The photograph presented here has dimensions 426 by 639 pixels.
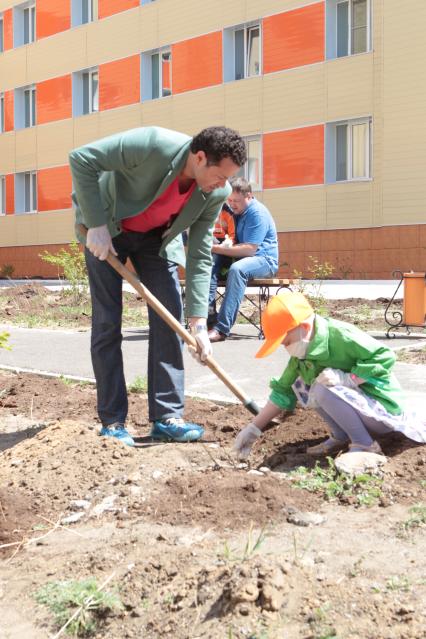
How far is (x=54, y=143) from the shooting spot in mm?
30109

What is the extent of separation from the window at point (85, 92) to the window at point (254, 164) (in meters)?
7.65

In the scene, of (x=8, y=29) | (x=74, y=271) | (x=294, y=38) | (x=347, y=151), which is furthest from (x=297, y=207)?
(x=8, y=29)

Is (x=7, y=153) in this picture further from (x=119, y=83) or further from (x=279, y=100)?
(x=279, y=100)

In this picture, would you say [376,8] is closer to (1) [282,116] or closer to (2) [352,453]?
(1) [282,116]

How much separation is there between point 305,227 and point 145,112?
292 inches

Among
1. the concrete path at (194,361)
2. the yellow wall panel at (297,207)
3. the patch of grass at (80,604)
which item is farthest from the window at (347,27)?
the patch of grass at (80,604)

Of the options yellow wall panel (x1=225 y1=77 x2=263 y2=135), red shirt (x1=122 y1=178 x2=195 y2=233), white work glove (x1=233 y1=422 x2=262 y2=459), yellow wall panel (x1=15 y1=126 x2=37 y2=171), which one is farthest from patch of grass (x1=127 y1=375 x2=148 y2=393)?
yellow wall panel (x1=15 y1=126 x2=37 y2=171)

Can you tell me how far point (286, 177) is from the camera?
2227 centimetres

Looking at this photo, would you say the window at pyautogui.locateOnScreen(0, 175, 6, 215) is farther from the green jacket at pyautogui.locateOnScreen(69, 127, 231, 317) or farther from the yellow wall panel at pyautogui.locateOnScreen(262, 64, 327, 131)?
the green jacket at pyautogui.locateOnScreen(69, 127, 231, 317)

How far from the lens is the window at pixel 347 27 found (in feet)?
68.3

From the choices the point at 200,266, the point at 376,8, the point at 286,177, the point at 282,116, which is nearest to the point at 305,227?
the point at 286,177

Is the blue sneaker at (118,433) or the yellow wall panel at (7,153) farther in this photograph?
the yellow wall panel at (7,153)

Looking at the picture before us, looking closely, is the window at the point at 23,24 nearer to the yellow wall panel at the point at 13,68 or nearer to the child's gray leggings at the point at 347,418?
the yellow wall panel at the point at 13,68

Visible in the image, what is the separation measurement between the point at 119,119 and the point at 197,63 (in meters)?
3.76
